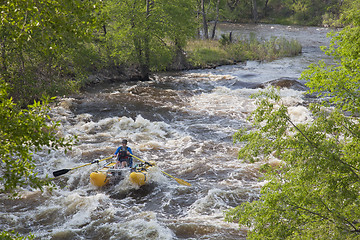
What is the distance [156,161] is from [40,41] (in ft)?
19.3

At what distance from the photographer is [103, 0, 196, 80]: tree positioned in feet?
66.2

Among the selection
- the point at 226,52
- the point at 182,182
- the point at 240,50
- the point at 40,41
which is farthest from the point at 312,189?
the point at 240,50

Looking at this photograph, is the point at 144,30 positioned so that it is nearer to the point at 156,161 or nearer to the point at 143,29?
the point at 143,29

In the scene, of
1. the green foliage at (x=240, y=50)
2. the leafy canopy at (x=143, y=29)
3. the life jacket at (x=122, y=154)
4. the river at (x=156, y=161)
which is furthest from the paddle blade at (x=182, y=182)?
the green foliage at (x=240, y=50)

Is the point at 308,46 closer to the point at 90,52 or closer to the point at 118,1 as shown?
the point at 118,1

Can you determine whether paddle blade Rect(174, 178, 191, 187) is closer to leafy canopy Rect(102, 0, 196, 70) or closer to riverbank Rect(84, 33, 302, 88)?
leafy canopy Rect(102, 0, 196, 70)

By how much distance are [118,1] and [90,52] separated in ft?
12.7

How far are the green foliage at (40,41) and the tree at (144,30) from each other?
3006mm

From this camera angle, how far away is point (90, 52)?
19328 mm

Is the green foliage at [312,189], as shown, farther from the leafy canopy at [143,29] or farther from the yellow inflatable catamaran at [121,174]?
the leafy canopy at [143,29]

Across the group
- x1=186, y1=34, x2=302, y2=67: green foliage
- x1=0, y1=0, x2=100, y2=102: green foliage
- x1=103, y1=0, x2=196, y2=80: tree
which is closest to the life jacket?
x1=0, y1=0, x2=100, y2=102: green foliage

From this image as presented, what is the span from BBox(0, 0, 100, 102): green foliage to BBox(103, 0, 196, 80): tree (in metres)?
3.01

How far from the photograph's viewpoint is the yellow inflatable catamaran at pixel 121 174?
958 cm

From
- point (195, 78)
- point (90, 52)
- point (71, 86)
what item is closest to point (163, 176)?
point (71, 86)
